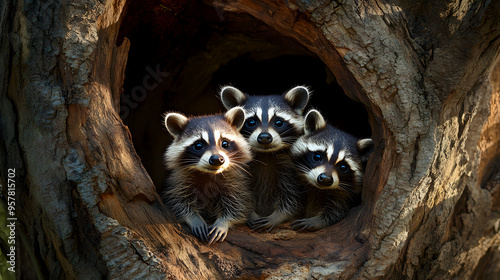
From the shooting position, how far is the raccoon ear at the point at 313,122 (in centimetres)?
329

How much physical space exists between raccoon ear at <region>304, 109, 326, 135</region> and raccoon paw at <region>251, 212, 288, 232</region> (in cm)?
72

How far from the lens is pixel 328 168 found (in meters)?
3.01

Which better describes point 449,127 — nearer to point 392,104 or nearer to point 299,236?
point 392,104

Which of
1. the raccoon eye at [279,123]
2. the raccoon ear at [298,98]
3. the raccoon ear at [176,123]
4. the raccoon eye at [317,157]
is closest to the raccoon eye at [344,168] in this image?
the raccoon eye at [317,157]

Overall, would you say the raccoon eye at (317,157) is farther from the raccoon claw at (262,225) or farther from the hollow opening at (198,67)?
the hollow opening at (198,67)

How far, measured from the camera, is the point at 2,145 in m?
2.21

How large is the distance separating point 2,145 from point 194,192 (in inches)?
49.6

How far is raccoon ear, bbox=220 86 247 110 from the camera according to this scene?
3.62m

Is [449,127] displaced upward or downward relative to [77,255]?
upward

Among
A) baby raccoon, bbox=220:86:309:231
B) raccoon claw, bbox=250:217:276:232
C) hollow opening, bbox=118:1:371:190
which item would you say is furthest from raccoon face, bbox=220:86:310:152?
raccoon claw, bbox=250:217:276:232

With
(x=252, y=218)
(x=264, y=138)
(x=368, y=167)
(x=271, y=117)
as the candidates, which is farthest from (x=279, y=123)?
(x=368, y=167)

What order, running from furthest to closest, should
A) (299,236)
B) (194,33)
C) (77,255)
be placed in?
(194,33) < (299,236) < (77,255)

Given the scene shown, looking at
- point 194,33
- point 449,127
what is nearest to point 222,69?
point 194,33

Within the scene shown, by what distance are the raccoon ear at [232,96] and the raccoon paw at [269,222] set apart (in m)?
1.07
